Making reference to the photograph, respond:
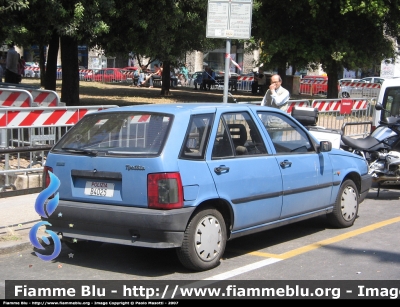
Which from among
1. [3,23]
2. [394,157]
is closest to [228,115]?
[394,157]

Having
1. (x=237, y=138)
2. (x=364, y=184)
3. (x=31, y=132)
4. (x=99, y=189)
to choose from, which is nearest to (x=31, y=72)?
(x=31, y=132)

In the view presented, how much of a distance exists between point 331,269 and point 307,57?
53.3ft

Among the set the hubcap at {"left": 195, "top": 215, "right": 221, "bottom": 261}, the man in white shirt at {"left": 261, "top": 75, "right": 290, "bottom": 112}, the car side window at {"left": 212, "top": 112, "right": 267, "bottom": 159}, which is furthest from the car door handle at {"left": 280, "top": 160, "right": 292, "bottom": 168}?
the man in white shirt at {"left": 261, "top": 75, "right": 290, "bottom": 112}

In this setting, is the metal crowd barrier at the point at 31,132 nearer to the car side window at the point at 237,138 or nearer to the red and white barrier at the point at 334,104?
the car side window at the point at 237,138

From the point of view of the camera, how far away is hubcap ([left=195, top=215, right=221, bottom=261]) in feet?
21.0

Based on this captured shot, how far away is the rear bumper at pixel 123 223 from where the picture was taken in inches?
240

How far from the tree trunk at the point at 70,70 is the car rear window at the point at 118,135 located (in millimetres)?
11602

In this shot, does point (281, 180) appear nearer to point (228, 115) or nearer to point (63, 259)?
point (228, 115)

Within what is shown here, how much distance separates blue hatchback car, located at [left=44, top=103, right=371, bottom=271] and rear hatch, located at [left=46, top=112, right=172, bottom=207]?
0.01 metres

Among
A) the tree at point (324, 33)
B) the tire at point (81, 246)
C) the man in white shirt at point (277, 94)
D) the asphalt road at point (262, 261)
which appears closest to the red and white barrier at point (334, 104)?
the man in white shirt at point (277, 94)

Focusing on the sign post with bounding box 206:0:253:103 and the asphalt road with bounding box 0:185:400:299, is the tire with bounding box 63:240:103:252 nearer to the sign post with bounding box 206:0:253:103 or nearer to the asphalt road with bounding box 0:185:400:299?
the asphalt road with bounding box 0:185:400:299

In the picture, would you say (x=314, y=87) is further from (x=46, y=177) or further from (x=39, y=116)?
(x=46, y=177)

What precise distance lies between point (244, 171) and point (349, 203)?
2.32 meters

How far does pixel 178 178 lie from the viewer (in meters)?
6.14
